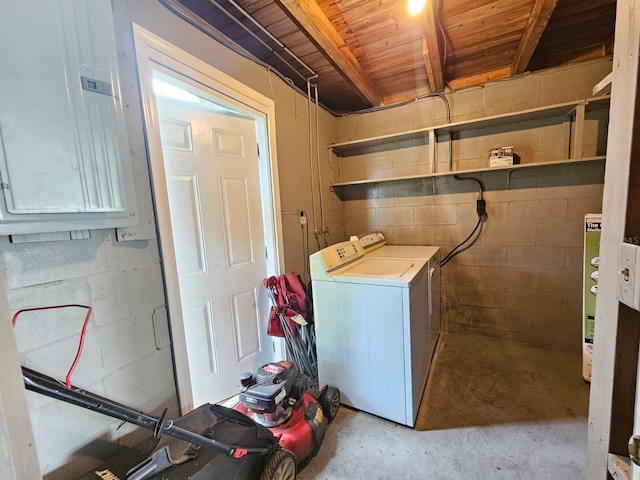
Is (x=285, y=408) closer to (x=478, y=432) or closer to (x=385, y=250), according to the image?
(x=478, y=432)

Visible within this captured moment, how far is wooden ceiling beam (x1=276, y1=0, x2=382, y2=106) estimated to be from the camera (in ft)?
4.66

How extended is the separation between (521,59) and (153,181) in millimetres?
2644

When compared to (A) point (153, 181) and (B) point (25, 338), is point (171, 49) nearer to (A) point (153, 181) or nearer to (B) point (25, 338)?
(A) point (153, 181)

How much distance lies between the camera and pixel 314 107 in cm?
251

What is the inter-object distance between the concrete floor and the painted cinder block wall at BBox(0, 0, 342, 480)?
36.7 inches

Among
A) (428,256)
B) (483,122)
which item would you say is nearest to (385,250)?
(428,256)

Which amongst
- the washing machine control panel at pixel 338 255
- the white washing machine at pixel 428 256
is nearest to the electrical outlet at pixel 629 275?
the washing machine control panel at pixel 338 255

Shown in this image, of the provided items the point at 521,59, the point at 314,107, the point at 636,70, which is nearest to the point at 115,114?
Answer: the point at 636,70

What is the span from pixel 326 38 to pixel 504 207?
202 centimetres

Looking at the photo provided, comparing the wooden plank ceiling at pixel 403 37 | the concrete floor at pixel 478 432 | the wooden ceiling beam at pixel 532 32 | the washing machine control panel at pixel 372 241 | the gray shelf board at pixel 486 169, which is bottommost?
the concrete floor at pixel 478 432

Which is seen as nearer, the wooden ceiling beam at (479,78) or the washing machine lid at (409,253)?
the washing machine lid at (409,253)

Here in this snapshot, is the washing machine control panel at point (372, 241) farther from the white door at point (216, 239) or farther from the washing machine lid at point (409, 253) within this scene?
the white door at point (216, 239)

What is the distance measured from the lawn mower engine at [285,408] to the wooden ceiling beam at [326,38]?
1.89 metres

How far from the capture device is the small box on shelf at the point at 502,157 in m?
2.17
